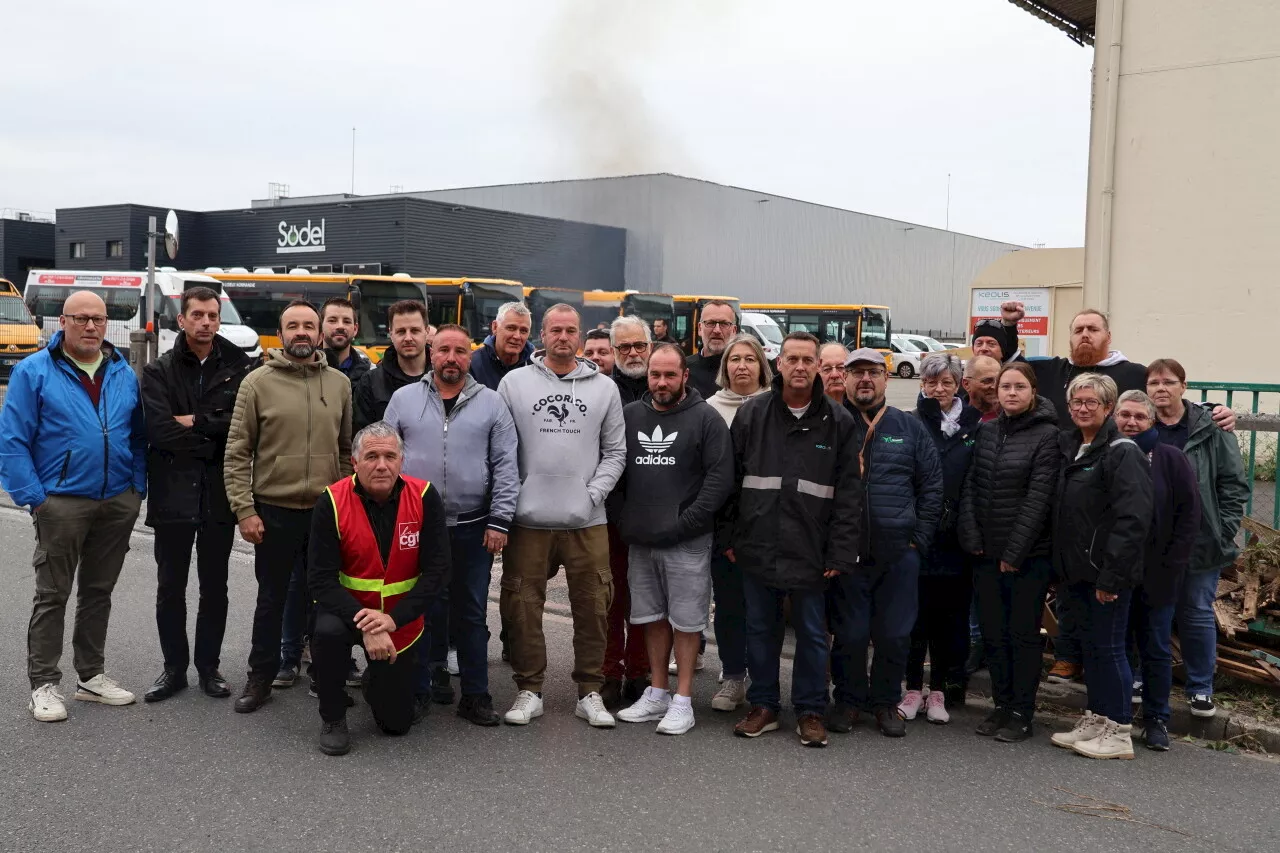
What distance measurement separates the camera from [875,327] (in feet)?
141

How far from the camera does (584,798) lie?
4285mm

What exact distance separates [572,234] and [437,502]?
43.1 metres

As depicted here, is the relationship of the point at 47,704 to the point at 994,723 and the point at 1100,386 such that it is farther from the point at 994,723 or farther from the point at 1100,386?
the point at 1100,386

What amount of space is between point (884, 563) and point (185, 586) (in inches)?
141

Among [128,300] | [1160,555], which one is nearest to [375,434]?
[1160,555]

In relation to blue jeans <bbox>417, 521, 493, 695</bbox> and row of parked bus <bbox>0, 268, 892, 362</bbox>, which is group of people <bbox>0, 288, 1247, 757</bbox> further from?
row of parked bus <bbox>0, 268, 892, 362</bbox>

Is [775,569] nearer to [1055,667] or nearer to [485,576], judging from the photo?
[485,576]

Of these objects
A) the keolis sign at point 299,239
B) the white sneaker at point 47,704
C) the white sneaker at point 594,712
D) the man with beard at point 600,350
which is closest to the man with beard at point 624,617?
the white sneaker at point 594,712

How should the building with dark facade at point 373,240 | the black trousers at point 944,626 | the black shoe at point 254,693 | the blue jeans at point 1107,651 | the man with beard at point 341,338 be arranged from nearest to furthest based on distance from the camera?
the blue jeans at point 1107,651, the black shoe at point 254,693, the black trousers at point 944,626, the man with beard at point 341,338, the building with dark facade at point 373,240

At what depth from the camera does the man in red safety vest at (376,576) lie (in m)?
4.86

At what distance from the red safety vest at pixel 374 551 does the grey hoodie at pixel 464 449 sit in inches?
10.6

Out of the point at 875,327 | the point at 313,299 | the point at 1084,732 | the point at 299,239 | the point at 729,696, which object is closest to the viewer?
the point at 1084,732

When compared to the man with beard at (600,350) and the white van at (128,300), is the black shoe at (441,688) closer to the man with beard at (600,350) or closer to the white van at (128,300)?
the man with beard at (600,350)

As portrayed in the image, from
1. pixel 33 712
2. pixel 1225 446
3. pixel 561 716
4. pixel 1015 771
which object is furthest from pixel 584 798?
pixel 1225 446
